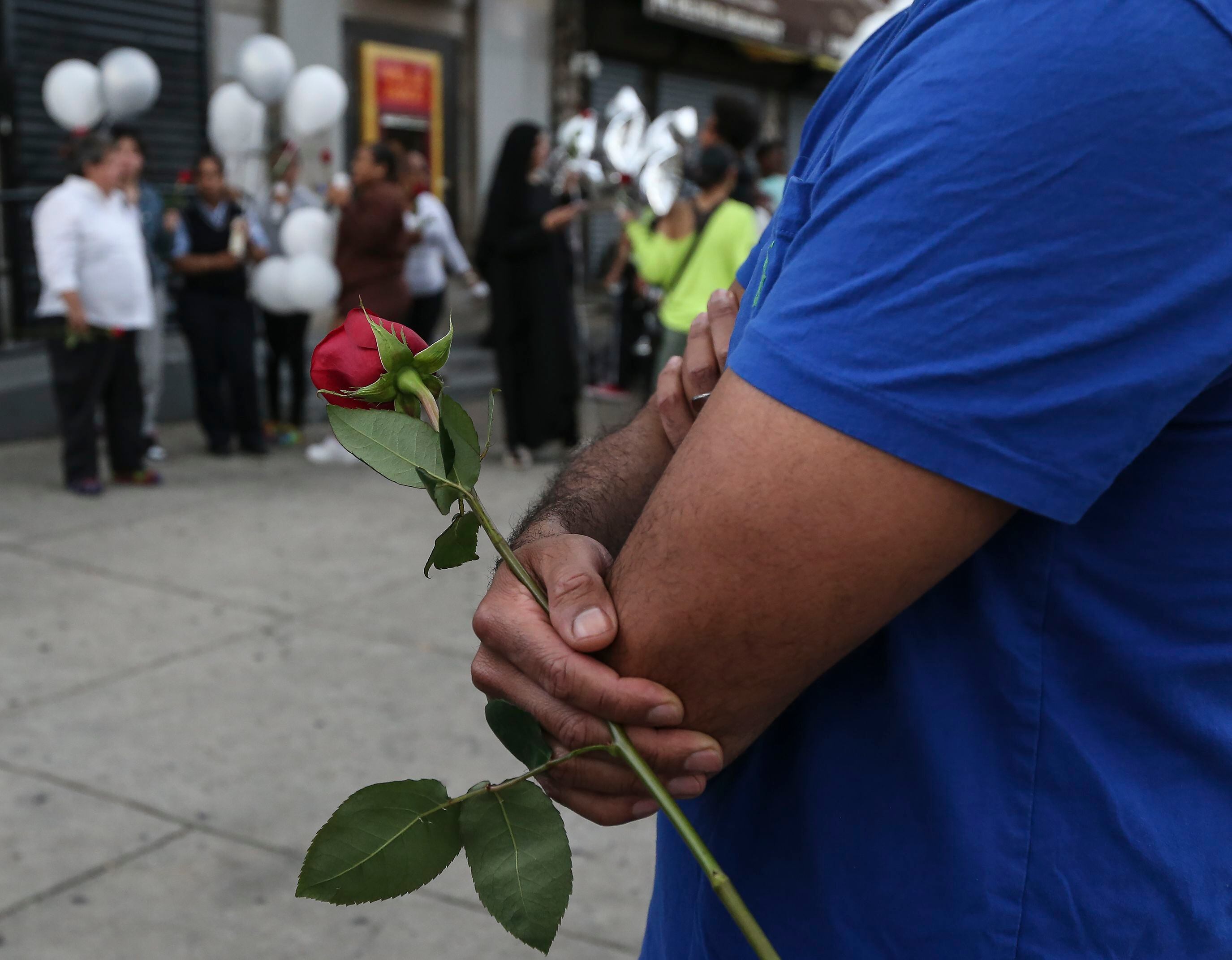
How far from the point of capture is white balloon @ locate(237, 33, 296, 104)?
8242 millimetres

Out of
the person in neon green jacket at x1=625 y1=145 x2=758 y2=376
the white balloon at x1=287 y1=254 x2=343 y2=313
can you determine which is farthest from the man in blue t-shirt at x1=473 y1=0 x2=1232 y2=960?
the white balloon at x1=287 y1=254 x2=343 y2=313

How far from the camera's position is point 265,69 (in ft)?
27.1

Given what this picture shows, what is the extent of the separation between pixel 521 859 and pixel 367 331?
356 millimetres

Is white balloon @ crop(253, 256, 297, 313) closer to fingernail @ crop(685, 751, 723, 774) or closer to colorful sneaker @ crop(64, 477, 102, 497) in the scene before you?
colorful sneaker @ crop(64, 477, 102, 497)

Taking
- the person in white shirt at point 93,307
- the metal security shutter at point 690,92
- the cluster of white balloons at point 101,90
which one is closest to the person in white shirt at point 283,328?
the cluster of white balloons at point 101,90

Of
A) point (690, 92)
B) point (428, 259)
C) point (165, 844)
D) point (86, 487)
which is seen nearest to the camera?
point (165, 844)

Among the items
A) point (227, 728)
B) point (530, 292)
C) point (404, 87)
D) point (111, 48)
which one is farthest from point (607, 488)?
point (404, 87)

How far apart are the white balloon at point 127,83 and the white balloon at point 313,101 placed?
0.84m

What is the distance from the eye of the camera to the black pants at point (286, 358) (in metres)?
8.47

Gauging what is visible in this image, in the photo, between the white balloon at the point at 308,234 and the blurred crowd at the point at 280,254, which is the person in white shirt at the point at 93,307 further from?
the white balloon at the point at 308,234

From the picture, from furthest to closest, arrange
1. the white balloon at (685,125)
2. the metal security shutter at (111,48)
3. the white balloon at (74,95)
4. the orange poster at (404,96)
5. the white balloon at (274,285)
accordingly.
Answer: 1. the orange poster at (404,96)
2. the white balloon at (685,125)
3. the metal security shutter at (111,48)
4. the white balloon at (274,285)
5. the white balloon at (74,95)

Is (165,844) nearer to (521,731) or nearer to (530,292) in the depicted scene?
(521,731)

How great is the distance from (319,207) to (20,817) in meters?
6.04

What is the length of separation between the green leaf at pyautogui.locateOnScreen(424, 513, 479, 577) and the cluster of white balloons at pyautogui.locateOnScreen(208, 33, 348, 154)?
7976 mm
